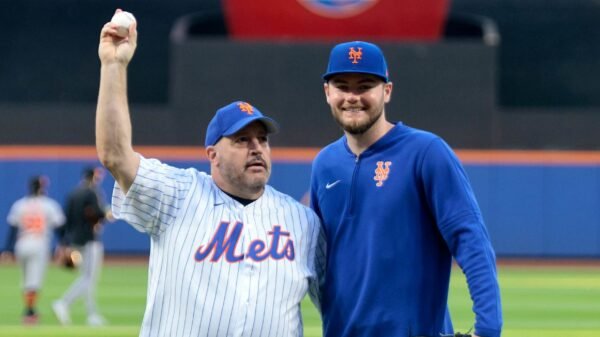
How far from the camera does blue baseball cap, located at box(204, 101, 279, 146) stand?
533 centimetres

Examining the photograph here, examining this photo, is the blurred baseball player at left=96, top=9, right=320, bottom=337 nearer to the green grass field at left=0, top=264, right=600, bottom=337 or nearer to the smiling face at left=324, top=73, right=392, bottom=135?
the smiling face at left=324, top=73, right=392, bottom=135

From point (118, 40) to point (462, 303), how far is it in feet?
41.2

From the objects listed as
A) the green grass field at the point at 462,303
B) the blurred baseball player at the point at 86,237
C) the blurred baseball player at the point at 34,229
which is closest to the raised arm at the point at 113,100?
the green grass field at the point at 462,303

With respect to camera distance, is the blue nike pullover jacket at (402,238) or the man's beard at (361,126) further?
the man's beard at (361,126)

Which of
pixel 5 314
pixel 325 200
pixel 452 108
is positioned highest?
pixel 452 108

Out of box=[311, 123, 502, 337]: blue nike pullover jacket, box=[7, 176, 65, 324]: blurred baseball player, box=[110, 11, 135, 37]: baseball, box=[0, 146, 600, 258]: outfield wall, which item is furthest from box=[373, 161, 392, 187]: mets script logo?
box=[0, 146, 600, 258]: outfield wall

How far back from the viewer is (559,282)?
21312 millimetres

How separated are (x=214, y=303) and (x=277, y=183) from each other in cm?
2097

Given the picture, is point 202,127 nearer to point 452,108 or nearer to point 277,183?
point 277,183

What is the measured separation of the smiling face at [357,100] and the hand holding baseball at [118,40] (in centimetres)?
93

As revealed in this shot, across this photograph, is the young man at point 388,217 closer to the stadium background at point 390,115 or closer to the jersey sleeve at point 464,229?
the jersey sleeve at point 464,229

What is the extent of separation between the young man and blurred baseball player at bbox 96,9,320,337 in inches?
9.0

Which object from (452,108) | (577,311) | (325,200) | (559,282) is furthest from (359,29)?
(325,200)

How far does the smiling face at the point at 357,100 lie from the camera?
17.7 ft
